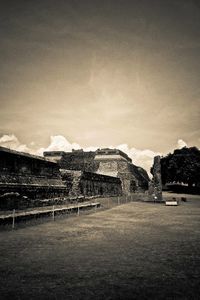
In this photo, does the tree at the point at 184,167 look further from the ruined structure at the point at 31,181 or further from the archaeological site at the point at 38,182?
the ruined structure at the point at 31,181

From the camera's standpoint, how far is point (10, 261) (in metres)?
4.80

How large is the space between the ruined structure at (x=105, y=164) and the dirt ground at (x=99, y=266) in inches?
1211

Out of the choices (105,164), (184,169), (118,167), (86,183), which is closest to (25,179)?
(86,183)

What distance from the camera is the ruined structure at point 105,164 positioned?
39500 millimetres

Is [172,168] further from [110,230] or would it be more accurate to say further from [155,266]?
[155,266]

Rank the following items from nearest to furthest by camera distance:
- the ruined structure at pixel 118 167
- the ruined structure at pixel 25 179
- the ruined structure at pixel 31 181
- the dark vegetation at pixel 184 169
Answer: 1. the ruined structure at pixel 25 179
2. the ruined structure at pixel 31 181
3. the ruined structure at pixel 118 167
4. the dark vegetation at pixel 184 169

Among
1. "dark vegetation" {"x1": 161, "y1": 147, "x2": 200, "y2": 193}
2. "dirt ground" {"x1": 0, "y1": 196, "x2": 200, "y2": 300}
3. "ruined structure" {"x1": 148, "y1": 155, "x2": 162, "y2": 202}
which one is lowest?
"dirt ground" {"x1": 0, "y1": 196, "x2": 200, "y2": 300}

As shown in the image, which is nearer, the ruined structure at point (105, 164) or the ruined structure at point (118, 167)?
the ruined structure at point (118, 167)

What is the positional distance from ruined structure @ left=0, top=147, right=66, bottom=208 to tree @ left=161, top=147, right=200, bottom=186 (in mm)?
36406

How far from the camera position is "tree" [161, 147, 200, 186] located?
4719cm

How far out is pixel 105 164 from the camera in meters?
41.7

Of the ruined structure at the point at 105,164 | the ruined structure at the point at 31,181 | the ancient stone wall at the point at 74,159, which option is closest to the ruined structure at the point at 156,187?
the ruined structure at the point at 31,181

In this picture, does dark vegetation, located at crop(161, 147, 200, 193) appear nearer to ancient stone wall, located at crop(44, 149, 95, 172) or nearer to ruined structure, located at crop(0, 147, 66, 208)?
ancient stone wall, located at crop(44, 149, 95, 172)

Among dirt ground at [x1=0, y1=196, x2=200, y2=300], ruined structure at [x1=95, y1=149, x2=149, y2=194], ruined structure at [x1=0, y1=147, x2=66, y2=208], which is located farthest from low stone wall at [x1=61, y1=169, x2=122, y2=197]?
dirt ground at [x1=0, y1=196, x2=200, y2=300]
